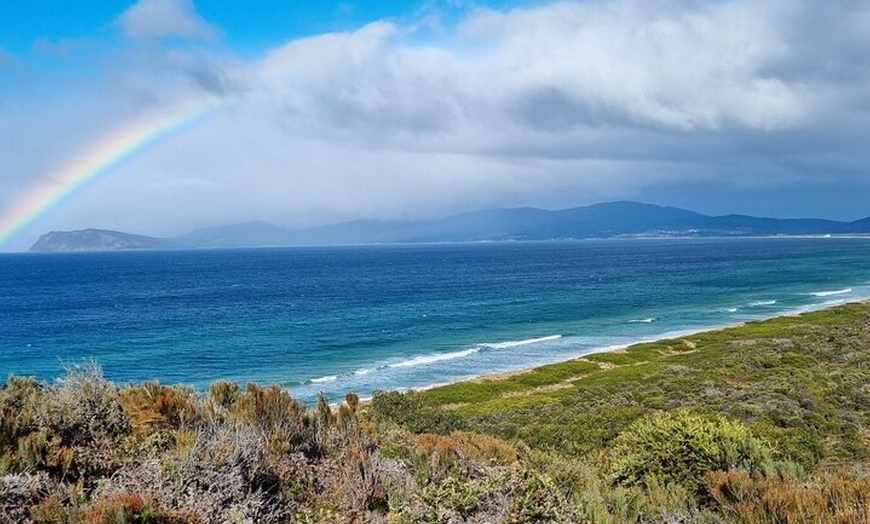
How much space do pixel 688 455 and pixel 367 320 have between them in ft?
190

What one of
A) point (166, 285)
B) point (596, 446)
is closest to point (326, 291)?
point (166, 285)

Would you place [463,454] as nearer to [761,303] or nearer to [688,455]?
[688,455]

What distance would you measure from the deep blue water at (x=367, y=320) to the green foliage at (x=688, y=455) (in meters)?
27.9

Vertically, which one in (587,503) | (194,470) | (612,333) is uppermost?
(194,470)

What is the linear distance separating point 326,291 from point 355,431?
303 feet

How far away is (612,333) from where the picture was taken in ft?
189

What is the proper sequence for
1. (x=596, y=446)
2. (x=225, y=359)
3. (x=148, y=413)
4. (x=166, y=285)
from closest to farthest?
(x=148, y=413) → (x=596, y=446) → (x=225, y=359) → (x=166, y=285)

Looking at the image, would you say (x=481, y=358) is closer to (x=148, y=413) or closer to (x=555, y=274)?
(x=148, y=413)

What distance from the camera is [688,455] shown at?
382 inches

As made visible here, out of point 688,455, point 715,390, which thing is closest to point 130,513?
point 688,455

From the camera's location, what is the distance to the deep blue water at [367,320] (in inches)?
1759

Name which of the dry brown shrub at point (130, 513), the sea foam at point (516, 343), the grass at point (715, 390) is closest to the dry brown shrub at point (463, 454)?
the grass at point (715, 390)

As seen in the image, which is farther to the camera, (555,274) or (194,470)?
(555,274)

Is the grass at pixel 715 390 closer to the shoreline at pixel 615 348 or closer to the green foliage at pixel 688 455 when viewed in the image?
the shoreline at pixel 615 348
